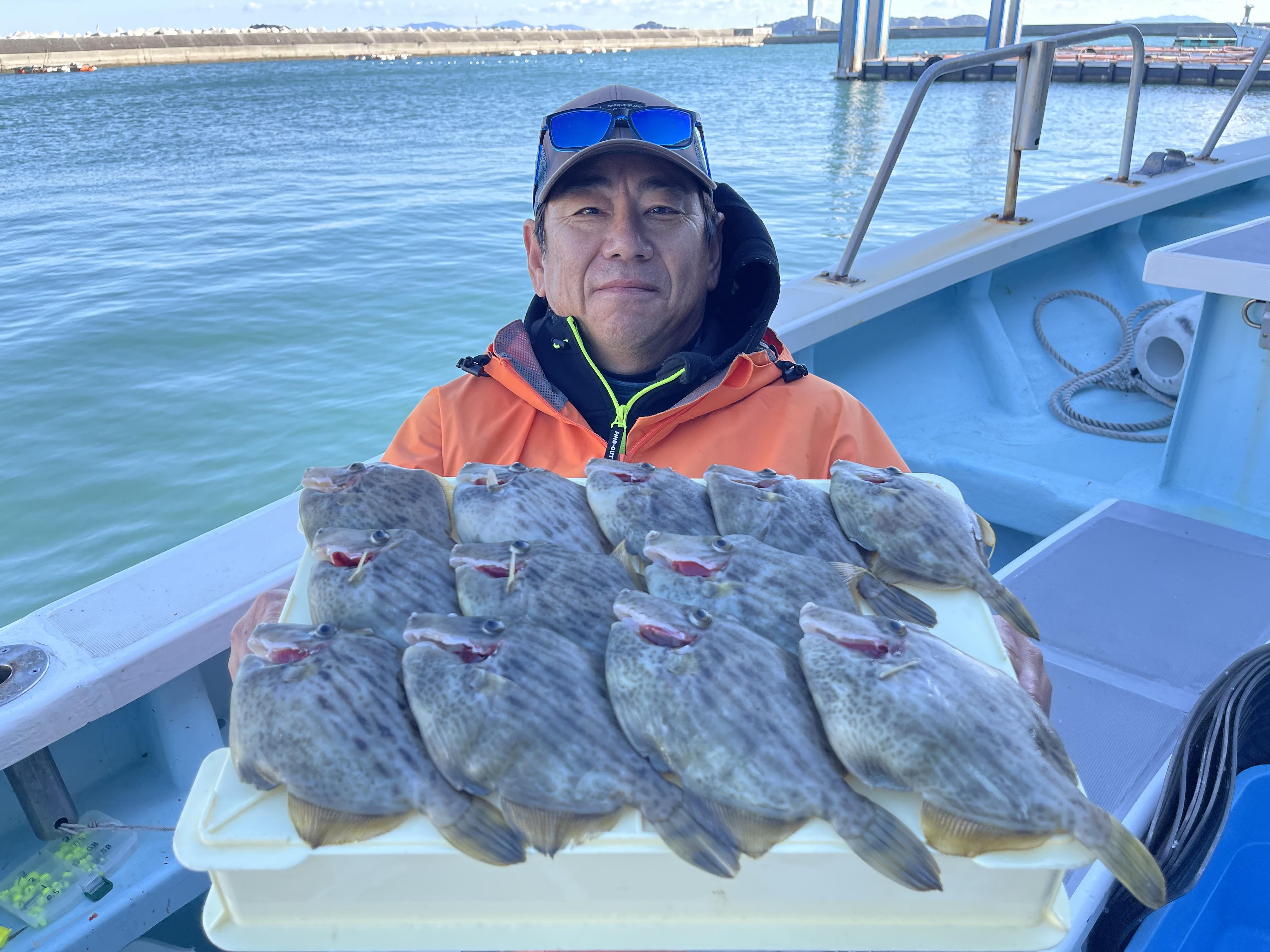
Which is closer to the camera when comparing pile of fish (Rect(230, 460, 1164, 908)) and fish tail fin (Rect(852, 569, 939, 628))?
pile of fish (Rect(230, 460, 1164, 908))

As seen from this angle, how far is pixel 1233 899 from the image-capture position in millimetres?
1854

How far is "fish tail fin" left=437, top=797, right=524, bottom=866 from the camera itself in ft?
3.33

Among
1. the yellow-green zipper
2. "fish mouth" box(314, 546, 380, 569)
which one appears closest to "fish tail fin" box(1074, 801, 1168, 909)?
"fish mouth" box(314, 546, 380, 569)

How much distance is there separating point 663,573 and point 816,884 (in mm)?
504

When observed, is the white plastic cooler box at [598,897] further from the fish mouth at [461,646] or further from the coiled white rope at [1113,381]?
the coiled white rope at [1113,381]

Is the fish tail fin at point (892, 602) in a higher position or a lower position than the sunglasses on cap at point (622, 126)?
lower

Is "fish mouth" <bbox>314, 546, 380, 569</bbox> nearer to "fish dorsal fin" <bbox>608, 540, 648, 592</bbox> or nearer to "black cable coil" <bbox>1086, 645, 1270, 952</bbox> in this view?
"fish dorsal fin" <bbox>608, 540, 648, 592</bbox>

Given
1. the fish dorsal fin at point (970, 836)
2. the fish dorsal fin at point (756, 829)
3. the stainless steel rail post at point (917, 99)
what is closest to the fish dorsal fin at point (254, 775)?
the fish dorsal fin at point (756, 829)

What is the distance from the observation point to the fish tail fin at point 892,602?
1330 mm

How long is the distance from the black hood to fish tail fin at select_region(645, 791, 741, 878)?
4.75ft

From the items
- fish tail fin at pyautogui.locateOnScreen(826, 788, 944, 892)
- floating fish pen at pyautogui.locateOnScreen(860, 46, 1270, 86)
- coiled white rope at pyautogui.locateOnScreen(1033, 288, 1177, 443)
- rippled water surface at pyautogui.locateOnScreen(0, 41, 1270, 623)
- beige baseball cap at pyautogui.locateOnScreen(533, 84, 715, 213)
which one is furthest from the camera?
floating fish pen at pyautogui.locateOnScreen(860, 46, 1270, 86)

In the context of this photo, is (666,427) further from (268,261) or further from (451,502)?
(268,261)

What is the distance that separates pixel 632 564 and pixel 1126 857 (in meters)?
0.81

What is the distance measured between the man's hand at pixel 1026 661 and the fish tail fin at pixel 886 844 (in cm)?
43
